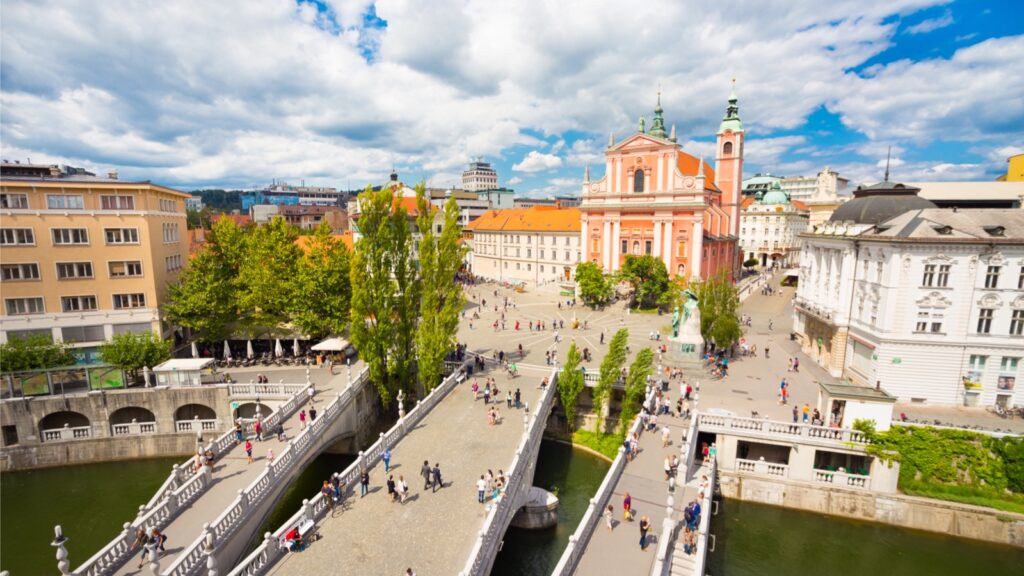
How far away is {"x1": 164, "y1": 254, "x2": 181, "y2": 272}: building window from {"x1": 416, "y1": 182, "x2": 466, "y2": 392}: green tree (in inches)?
866

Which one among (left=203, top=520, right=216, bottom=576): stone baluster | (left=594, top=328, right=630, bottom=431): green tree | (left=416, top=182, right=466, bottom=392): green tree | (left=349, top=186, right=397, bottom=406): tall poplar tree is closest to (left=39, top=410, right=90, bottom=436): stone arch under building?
(left=349, top=186, right=397, bottom=406): tall poplar tree

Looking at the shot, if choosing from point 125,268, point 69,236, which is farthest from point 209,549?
point 69,236

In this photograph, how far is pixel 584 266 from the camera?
5656 cm

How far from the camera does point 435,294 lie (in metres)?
29.8

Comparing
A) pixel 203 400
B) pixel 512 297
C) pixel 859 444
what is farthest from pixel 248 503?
pixel 512 297

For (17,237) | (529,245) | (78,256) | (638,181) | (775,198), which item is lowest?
(529,245)

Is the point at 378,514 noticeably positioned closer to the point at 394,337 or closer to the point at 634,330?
the point at 394,337

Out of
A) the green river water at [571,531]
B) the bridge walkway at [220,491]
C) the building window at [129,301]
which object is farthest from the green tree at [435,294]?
the building window at [129,301]

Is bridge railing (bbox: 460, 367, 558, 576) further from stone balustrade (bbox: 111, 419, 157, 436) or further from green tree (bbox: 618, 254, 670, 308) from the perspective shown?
green tree (bbox: 618, 254, 670, 308)

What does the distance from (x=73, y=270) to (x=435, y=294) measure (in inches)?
1001

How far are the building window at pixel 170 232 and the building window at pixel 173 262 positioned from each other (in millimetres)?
1242

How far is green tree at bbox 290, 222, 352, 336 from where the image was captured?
3434cm

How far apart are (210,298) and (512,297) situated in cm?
3798

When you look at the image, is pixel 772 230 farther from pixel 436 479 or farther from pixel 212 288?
pixel 436 479
